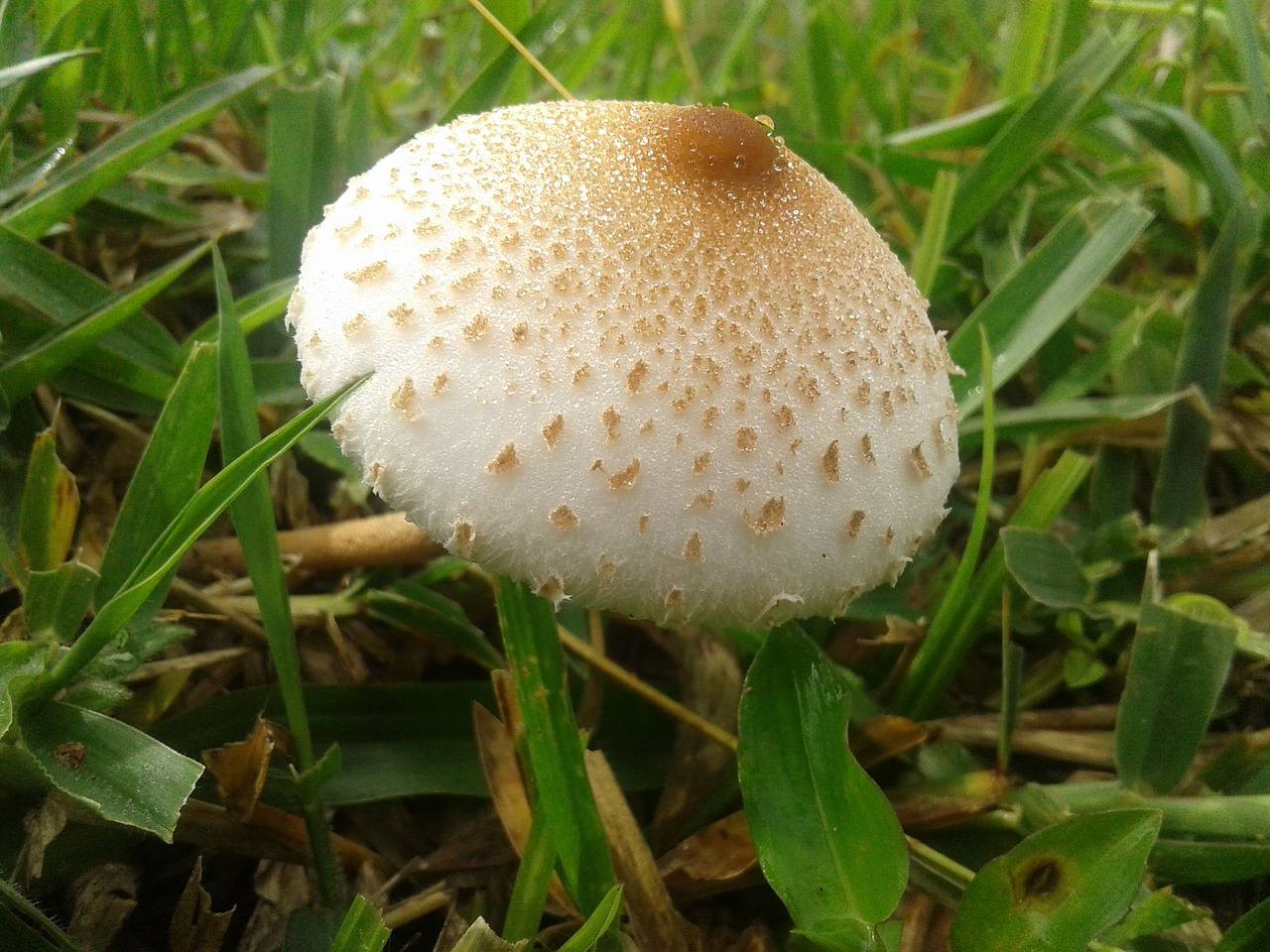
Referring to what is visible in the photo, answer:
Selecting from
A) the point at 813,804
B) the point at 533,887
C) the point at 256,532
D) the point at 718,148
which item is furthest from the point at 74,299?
the point at 813,804

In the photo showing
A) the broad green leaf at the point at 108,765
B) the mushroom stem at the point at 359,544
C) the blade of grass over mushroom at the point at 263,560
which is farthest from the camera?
the mushroom stem at the point at 359,544

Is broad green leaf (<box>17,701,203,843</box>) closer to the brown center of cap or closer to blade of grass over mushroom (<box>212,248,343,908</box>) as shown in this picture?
blade of grass over mushroom (<box>212,248,343,908</box>)

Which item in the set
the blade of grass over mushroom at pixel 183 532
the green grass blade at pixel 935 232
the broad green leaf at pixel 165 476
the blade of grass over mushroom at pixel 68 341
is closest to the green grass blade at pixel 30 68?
the blade of grass over mushroom at pixel 68 341

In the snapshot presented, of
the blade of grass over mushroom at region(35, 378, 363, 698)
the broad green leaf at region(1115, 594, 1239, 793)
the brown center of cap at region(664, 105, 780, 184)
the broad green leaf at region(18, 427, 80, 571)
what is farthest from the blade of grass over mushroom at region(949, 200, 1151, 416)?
the broad green leaf at region(18, 427, 80, 571)

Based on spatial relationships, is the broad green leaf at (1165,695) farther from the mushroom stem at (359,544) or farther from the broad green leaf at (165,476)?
the broad green leaf at (165,476)

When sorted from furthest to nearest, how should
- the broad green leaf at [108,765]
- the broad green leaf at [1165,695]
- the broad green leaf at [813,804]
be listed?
the broad green leaf at [1165,695], the broad green leaf at [813,804], the broad green leaf at [108,765]

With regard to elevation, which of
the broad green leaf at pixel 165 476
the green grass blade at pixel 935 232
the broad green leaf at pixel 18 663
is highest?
the green grass blade at pixel 935 232

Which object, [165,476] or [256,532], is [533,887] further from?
[165,476]
